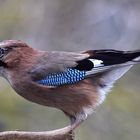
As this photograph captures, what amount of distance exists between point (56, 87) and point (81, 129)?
1986mm

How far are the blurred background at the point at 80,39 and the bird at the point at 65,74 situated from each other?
179 centimetres

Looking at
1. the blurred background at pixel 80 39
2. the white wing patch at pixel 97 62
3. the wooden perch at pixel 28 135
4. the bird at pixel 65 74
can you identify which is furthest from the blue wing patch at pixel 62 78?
the blurred background at pixel 80 39

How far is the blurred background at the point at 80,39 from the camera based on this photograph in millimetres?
6953

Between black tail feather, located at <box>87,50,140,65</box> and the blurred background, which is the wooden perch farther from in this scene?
the blurred background

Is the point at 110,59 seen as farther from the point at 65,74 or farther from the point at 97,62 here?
the point at 65,74

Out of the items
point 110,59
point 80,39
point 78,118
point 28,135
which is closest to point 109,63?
point 110,59

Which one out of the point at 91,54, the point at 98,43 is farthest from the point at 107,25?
the point at 91,54

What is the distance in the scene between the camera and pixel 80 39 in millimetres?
8516

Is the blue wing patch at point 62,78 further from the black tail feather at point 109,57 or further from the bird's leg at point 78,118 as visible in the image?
the bird's leg at point 78,118

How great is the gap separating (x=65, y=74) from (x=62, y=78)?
0.06 m

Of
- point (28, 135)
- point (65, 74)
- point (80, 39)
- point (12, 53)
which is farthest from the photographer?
point (80, 39)

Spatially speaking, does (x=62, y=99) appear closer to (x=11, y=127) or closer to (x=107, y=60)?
(x=107, y=60)

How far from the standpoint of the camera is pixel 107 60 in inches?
196

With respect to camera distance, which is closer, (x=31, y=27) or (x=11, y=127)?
(x=11, y=127)
